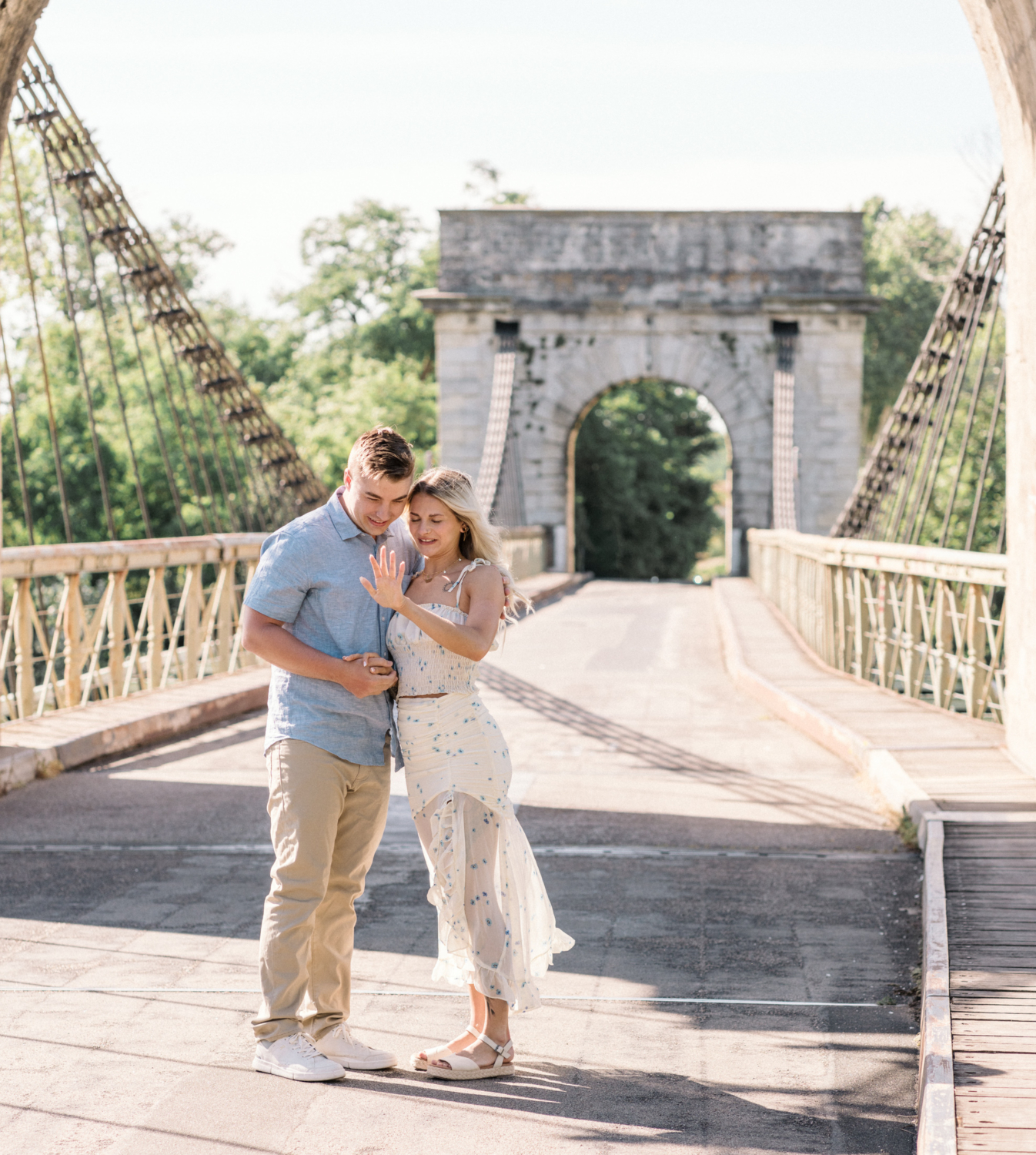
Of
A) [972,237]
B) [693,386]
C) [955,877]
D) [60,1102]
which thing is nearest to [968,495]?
[693,386]

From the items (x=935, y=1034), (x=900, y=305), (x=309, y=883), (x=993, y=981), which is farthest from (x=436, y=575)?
(x=900, y=305)

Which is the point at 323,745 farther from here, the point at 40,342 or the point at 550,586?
the point at 550,586

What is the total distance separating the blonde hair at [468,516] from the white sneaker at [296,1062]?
3.26 feet

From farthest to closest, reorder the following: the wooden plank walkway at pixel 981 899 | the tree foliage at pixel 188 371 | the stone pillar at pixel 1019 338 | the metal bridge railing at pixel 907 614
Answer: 1. the tree foliage at pixel 188 371
2. the metal bridge railing at pixel 907 614
3. the stone pillar at pixel 1019 338
4. the wooden plank walkway at pixel 981 899

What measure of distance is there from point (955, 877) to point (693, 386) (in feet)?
78.7

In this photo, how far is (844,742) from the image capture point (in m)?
6.92

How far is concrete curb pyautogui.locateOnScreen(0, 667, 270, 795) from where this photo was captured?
605cm

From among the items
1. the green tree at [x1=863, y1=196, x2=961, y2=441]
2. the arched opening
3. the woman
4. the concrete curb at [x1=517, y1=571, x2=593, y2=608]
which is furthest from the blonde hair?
the green tree at [x1=863, y1=196, x2=961, y2=441]

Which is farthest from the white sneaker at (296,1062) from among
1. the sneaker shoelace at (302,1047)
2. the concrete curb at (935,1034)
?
the concrete curb at (935,1034)

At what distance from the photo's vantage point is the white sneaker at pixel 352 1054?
3.00 meters

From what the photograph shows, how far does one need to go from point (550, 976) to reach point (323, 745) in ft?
3.63

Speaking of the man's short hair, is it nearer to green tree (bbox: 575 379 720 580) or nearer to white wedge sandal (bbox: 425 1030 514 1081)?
white wedge sandal (bbox: 425 1030 514 1081)

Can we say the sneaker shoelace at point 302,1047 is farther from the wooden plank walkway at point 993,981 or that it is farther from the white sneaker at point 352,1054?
the wooden plank walkway at point 993,981

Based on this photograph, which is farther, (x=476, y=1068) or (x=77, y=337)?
(x=77, y=337)
